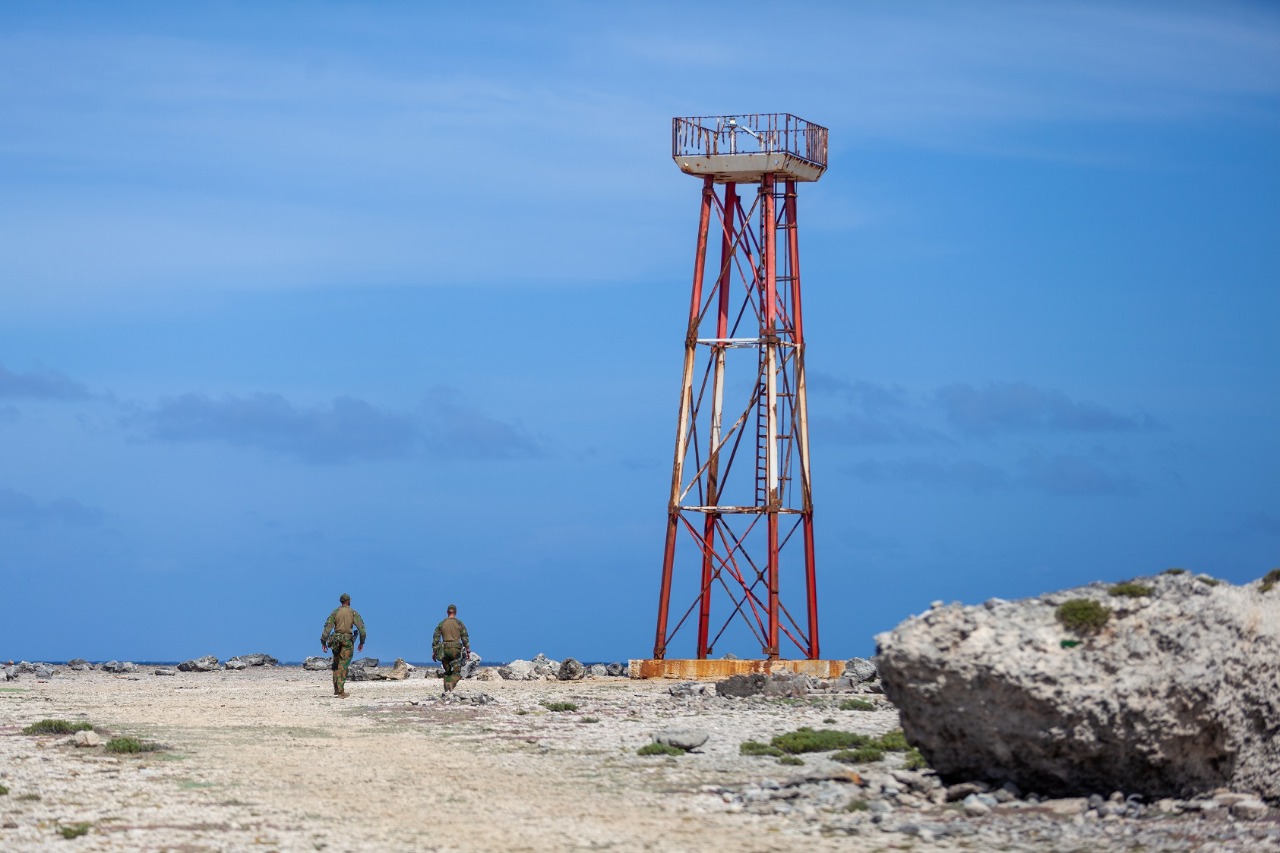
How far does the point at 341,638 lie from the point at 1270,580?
22027 mm

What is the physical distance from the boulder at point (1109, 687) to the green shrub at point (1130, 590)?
0.02 m

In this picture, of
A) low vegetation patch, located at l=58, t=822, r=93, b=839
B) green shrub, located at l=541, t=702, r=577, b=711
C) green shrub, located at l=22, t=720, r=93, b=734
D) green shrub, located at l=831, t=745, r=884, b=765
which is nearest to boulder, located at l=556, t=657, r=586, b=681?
green shrub, located at l=541, t=702, r=577, b=711

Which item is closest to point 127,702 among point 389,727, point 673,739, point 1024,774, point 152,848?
point 389,727

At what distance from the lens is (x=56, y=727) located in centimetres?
2533

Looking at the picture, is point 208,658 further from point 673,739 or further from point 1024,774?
point 1024,774

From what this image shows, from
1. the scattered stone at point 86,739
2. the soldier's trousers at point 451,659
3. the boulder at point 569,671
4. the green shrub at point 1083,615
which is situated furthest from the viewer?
the boulder at point 569,671

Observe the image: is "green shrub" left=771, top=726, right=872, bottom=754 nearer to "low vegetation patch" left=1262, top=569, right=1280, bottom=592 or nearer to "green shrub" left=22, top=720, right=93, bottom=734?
"low vegetation patch" left=1262, top=569, right=1280, bottom=592

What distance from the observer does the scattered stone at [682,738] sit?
21.8 meters

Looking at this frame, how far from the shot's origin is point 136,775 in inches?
781

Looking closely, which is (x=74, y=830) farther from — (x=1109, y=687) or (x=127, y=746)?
(x=1109, y=687)

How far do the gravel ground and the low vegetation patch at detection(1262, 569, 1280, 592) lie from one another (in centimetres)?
246

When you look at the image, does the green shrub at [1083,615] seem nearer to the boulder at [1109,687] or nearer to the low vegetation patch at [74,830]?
the boulder at [1109,687]

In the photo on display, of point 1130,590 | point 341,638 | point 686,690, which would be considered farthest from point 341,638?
point 1130,590

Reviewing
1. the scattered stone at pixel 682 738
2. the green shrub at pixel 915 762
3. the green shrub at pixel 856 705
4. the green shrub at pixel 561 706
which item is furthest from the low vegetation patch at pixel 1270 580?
the green shrub at pixel 561 706
